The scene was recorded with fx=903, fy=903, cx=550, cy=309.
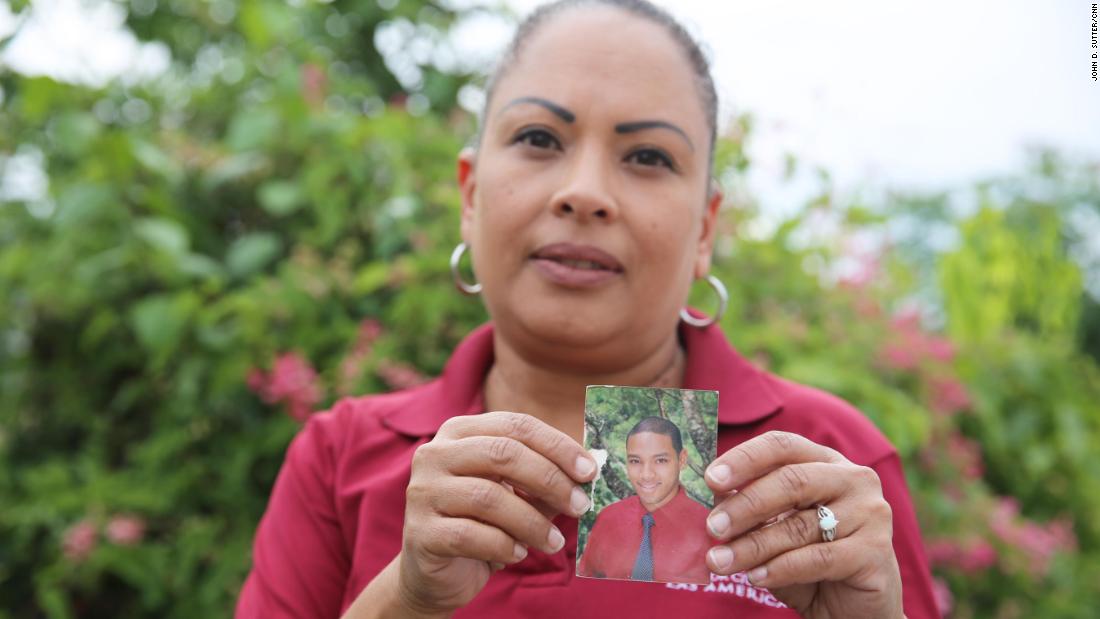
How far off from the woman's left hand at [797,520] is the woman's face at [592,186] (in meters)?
0.47

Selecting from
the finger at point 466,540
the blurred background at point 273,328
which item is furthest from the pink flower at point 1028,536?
the finger at point 466,540

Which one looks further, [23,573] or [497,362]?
[23,573]

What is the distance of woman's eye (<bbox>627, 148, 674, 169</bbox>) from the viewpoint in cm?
175

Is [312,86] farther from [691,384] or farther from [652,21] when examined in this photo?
[691,384]

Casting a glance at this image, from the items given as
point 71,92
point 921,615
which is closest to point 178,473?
point 71,92

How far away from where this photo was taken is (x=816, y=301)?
338 cm

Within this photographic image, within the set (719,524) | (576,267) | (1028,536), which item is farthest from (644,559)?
(1028,536)

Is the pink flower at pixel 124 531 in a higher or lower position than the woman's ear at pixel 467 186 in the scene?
lower

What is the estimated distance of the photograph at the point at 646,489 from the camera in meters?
1.42

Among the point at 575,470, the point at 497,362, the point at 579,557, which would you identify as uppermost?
the point at 497,362

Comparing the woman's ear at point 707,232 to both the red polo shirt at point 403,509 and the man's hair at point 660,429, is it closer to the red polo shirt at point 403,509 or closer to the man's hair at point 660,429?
the red polo shirt at point 403,509

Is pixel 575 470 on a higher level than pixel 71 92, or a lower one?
lower

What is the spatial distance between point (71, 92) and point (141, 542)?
6.11 feet

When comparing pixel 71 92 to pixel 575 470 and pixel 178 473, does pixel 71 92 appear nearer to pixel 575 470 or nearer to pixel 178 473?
pixel 178 473
